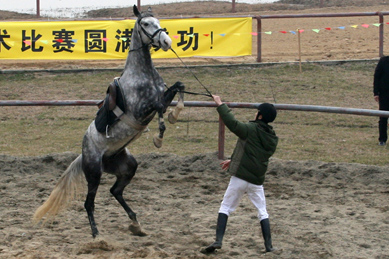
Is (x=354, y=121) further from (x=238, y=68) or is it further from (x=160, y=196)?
(x=160, y=196)

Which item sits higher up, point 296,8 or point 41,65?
point 296,8

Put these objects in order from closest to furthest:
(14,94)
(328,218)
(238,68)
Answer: (328,218)
(14,94)
(238,68)

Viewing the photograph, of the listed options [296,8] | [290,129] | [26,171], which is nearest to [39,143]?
[26,171]

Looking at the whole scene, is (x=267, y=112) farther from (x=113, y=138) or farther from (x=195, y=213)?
(x=195, y=213)

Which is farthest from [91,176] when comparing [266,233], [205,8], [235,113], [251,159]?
[205,8]

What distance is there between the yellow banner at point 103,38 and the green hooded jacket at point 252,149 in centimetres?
911

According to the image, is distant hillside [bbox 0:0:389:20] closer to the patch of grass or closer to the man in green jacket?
the patch of grass

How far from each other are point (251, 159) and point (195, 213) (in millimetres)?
1622

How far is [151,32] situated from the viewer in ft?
18.5

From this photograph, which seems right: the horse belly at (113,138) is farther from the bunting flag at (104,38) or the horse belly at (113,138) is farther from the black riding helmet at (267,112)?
the bunting flag at (104,38)

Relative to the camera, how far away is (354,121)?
11.6 metres

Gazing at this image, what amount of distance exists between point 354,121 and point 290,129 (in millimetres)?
1443

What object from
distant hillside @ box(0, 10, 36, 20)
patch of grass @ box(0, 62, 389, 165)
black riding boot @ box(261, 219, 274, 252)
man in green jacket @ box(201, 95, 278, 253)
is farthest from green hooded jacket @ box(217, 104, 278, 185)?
distant hillside @ box(0, 10, 36, 20)

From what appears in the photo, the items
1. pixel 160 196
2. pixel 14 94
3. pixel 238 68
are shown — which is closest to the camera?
pixel 160 196
